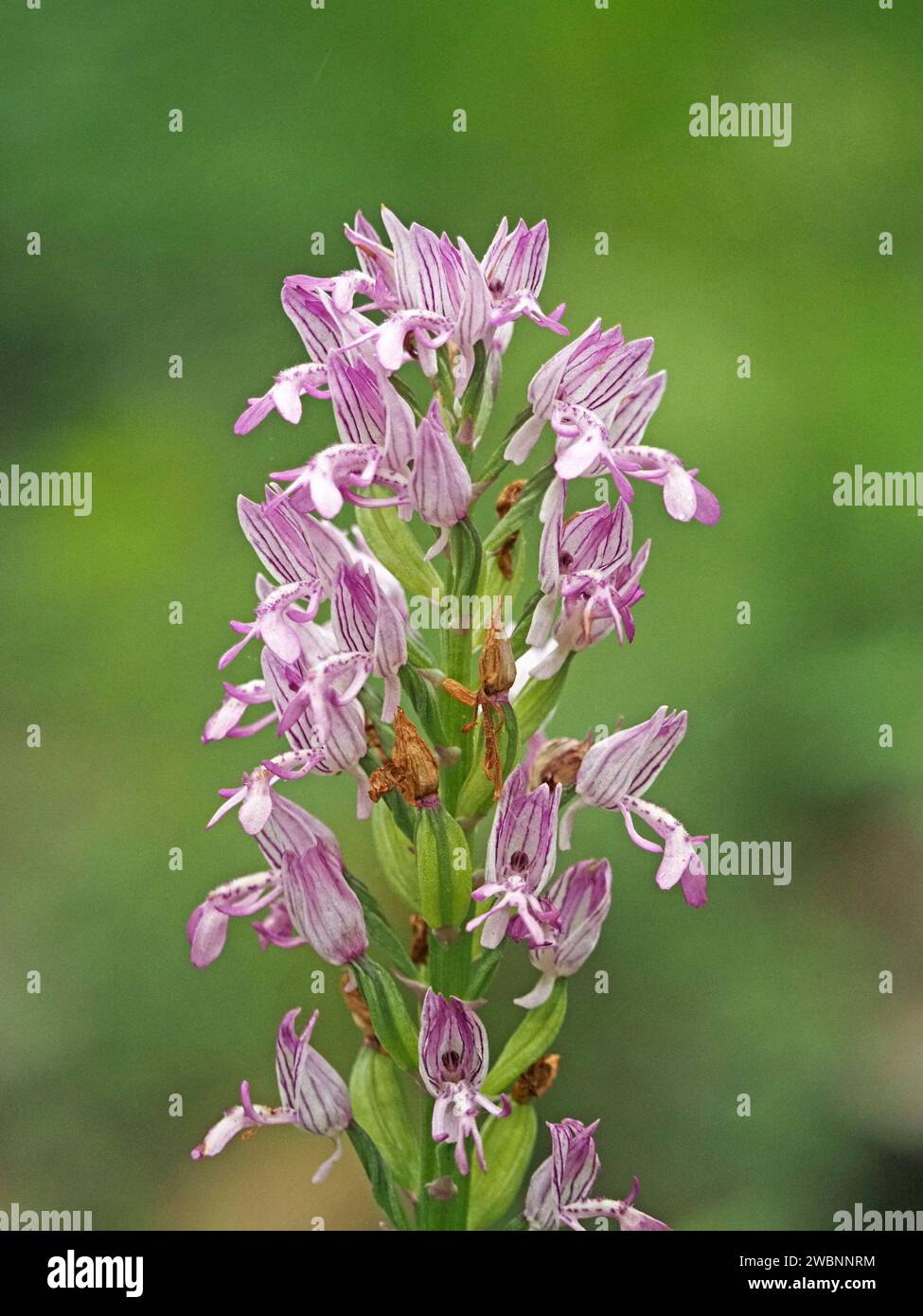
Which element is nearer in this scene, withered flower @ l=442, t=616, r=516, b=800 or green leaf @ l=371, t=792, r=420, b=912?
withered flower @ l=442, t=616, r=516, b=800

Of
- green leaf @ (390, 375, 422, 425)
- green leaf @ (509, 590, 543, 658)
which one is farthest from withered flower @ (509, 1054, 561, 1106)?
green leaf @ (390, 375, 422, 425)

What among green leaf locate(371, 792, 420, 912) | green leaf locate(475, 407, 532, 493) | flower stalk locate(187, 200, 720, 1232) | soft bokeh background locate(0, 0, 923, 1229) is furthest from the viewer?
soft bokeh background locate(0, 0, 923, 1229)

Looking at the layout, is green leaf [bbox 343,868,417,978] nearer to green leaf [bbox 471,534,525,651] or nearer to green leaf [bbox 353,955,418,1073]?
green leaf [bbox 353,955,418,1073]

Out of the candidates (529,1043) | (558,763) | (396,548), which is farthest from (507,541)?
(529,1043)

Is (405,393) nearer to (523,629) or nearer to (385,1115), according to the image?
(523,629)
